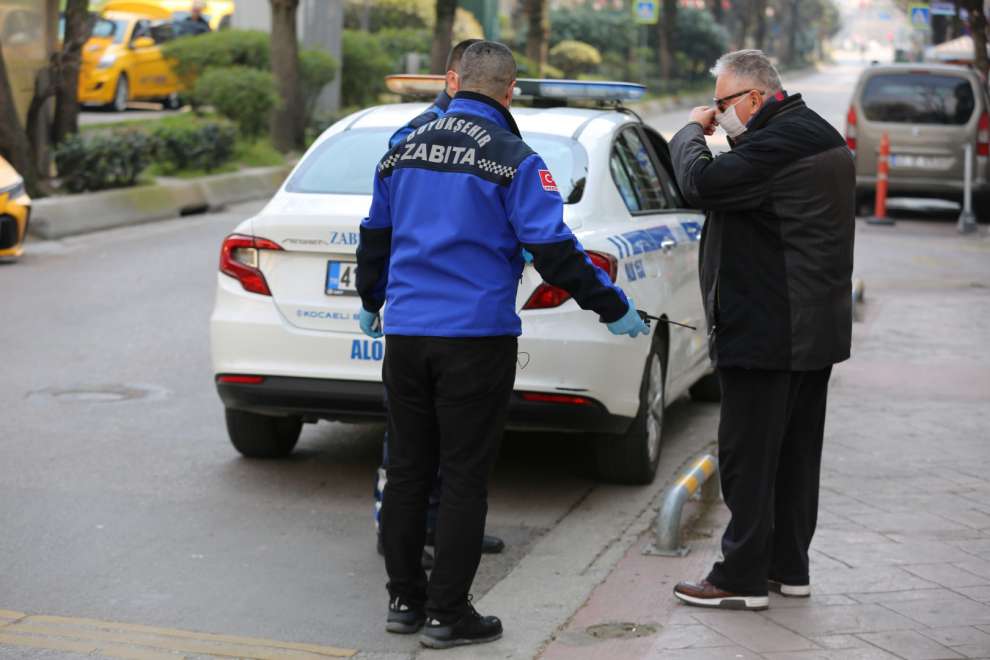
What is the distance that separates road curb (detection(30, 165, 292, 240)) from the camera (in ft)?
51.7

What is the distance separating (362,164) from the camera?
741cm

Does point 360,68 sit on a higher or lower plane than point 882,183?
higher

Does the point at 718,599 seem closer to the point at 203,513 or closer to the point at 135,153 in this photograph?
the point at 203,513

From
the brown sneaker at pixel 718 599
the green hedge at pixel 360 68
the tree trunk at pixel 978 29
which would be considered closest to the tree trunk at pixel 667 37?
the tree trunk at pixel 978 29

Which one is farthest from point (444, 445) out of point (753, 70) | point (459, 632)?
point (753, 70)

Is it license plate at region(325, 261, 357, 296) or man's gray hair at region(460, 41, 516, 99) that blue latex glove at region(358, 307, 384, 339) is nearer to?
man's gray hair at region(460, 41, 516, 99)

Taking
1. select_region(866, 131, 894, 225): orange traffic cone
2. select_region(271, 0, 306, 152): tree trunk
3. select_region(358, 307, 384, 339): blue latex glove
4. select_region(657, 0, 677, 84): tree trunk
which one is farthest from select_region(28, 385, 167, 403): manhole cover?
select_region(657, 0, 677, 84): tree trunk

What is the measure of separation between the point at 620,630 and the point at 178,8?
2947cm

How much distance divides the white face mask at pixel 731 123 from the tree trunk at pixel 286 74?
58.7 feet

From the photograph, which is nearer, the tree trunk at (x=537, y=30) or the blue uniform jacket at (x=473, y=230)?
the blue uniform jacket at (x=473, y=230)

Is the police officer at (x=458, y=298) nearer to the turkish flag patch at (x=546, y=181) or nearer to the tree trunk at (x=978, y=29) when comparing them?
the turkish flag patch at (x=546, y=181)

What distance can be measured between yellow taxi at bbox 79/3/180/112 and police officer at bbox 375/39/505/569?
22.2 m

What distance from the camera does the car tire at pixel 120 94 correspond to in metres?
28.3

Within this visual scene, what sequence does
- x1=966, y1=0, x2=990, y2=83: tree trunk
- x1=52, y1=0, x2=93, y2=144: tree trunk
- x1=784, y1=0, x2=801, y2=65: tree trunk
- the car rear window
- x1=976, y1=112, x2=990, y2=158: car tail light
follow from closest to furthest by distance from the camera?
1. x1=52, y1=0, x2=93, y2=144: tree trunk
2. x1=976, y1=112, x2=990, y2=158: car tail light
3. the car rear window
4. x1=966, y1=0, x2=990, y2=83: tree trunk
5. x1=784, y1=0, x2=801, y2=65: tree trunk
